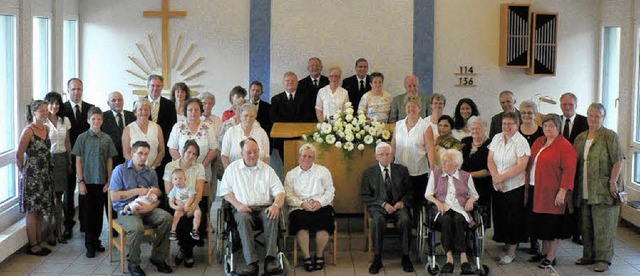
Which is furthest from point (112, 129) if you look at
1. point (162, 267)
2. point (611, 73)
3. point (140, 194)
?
point (611, 73)

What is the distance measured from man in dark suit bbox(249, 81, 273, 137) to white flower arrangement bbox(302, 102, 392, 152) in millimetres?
1222

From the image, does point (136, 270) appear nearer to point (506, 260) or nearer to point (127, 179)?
point (127, 179)

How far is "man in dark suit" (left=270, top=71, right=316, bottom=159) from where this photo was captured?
9586mm

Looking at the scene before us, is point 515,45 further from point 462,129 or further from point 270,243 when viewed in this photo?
point 270,243

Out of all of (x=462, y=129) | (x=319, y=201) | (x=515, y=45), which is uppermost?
(x=515, y=45)

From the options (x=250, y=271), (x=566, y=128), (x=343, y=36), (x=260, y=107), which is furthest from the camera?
(x=343, y=36)

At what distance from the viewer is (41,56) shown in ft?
31.1

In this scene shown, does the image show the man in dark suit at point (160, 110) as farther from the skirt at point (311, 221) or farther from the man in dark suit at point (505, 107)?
the man in dark suit at point (505, 107)

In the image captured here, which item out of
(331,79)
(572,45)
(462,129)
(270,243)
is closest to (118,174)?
(270,243)

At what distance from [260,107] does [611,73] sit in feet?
14.5

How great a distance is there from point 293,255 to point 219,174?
113 centimetres

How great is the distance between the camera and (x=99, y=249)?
27.0 ft

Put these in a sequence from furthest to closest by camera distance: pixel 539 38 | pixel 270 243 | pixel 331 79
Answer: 1. pixel 539 38
2. pixel 331 79
3. pixel 270 243

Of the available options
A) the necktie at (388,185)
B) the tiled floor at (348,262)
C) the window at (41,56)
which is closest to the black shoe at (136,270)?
the tiled floor at (348,262)
